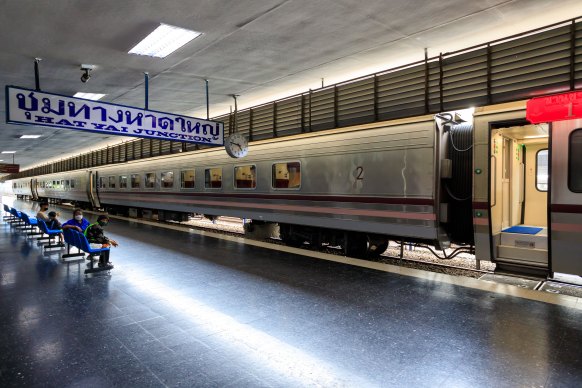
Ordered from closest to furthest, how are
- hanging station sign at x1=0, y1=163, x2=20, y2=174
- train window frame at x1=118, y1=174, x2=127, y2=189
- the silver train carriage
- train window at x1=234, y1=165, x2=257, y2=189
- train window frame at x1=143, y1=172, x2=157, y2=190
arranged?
the silver train carriage → train window at x1=234, y1=165, x2=257, y2=189 → train window frame at x1=143, y1=172, x2=157, y2=190 → train window frame at x1=118, y1=174, x2=127, y2=189 → hanging station sign at x1=0, y1=163, x2=20, y2=174

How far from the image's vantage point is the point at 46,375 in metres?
2.97

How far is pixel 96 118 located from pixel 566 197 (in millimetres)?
7599

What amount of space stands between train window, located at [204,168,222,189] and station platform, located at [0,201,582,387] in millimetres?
4860

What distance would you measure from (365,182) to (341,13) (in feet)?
10.5

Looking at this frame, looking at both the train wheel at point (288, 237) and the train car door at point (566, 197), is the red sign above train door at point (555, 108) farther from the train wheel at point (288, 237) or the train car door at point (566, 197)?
the train wheel at point (288, 237)

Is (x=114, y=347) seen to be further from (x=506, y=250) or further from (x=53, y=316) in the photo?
(x=506, y=250)

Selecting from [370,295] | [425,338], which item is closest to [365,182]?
[370,295]

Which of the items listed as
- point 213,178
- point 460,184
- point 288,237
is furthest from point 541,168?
point 213,178

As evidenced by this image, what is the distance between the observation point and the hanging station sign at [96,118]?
19.2 feet

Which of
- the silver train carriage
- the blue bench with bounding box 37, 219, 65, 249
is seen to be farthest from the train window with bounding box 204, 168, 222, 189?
the blue bench with bounding box 37, 219, 65, 249

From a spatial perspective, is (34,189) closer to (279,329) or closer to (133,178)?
(133,178)

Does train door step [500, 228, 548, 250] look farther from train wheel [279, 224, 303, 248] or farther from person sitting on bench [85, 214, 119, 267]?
person sitting on bench [85, 214, 119, 267]

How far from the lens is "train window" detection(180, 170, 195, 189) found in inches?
493

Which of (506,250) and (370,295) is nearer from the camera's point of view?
(370,295)
